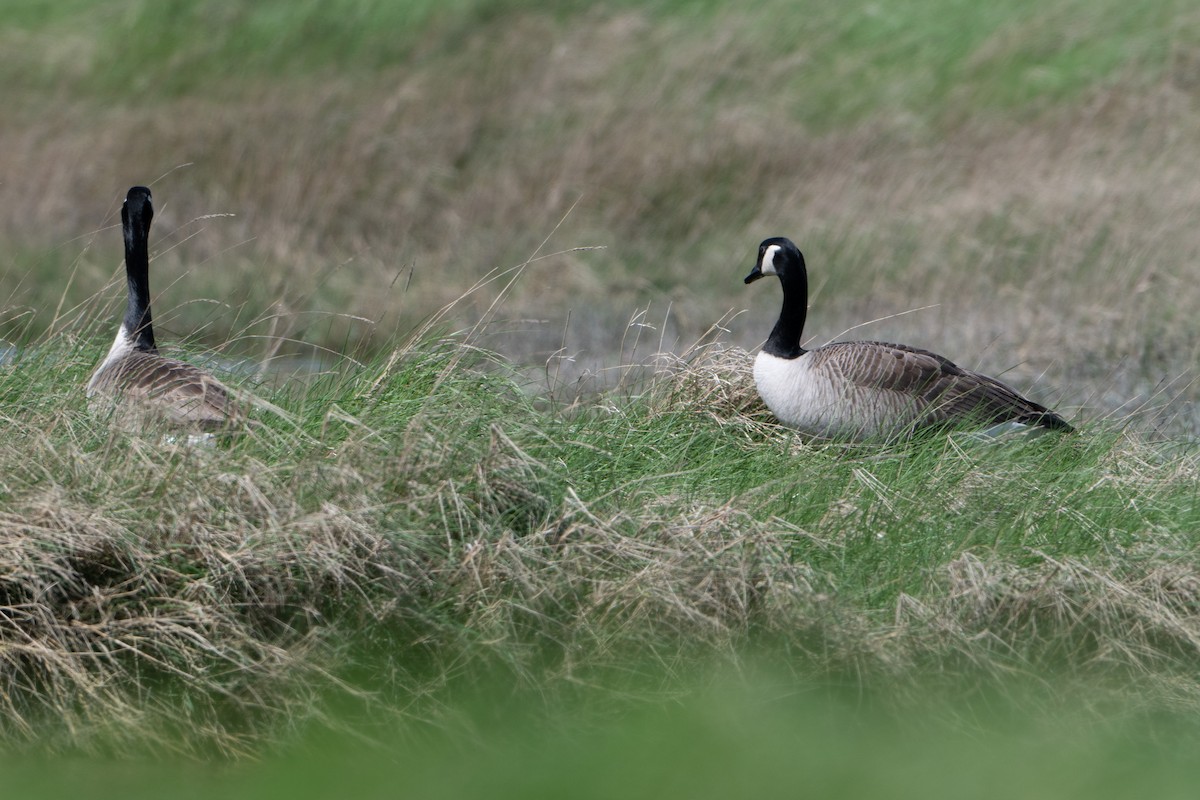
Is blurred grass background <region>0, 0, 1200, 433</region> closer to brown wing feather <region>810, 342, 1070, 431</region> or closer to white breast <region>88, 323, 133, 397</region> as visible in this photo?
brown wing feather <region>810, 342, 1070, 431</region>

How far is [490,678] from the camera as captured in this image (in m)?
4.58

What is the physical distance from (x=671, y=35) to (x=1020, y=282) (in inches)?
234

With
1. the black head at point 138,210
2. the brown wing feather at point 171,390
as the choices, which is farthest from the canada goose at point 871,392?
the black head at point 138,210

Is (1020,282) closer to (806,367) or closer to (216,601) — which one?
(806,367)

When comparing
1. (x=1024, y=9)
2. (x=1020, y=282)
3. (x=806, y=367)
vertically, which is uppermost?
(x=1024, y=9)

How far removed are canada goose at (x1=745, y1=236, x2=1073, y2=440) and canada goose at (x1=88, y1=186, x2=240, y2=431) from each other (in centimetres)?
256

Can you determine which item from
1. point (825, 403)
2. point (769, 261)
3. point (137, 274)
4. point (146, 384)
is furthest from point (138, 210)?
point (825, 403)

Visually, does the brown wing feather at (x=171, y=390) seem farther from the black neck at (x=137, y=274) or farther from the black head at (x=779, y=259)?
the black head at (x=779, y=259)

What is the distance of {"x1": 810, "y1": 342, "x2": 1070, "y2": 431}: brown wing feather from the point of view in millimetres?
7102

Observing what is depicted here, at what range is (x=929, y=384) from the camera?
24.0 ft

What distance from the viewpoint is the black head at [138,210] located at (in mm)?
7332

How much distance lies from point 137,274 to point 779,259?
3.27 m

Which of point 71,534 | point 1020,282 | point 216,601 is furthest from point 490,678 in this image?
point 1020,282

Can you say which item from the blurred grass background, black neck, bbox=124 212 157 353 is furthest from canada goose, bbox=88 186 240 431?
the blurred grass background
